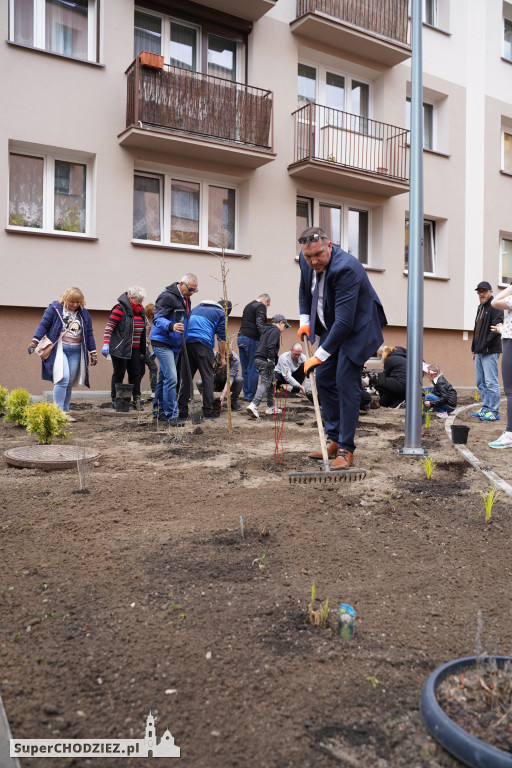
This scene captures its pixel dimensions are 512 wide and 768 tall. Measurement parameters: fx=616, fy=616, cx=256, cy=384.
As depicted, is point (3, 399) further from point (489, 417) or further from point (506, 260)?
point (506, 260)

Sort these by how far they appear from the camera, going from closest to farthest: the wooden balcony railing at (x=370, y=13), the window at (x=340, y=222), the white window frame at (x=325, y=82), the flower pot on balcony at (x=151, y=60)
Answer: the flower pot on balcony at (x=151, y=60)
the wooden balcony railing at (x=370, y=13)
the window at (x=340, y=222)
the white window frame at (x=325, y=82)

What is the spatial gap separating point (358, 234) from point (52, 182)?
25.4ft

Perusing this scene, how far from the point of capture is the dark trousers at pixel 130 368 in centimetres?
934

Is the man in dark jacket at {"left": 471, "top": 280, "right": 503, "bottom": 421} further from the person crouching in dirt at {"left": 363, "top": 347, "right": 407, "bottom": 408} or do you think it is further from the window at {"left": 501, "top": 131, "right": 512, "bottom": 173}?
the window at {"left": 501, "top": 131, "right": 512, "bottom": 173}

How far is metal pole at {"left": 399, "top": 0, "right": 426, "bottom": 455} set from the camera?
240 inches

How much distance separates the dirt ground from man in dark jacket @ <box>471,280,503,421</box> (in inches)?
172

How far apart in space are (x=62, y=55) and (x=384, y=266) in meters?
8.59

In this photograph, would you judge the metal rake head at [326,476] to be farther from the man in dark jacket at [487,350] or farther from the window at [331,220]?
the window at [331,220]

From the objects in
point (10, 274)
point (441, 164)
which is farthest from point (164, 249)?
point (441, 164)

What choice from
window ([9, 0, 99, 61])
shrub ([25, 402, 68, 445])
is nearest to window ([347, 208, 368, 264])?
A: window ([9, 0, 99, 61])

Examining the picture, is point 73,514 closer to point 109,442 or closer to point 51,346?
point 109,442

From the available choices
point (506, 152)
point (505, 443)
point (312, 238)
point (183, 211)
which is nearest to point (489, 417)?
point (505, 443)

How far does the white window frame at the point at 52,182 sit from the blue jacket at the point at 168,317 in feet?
13.6

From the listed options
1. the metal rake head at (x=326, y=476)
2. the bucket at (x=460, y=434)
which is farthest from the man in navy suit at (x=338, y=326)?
the bucket at (x=460, y=434)
